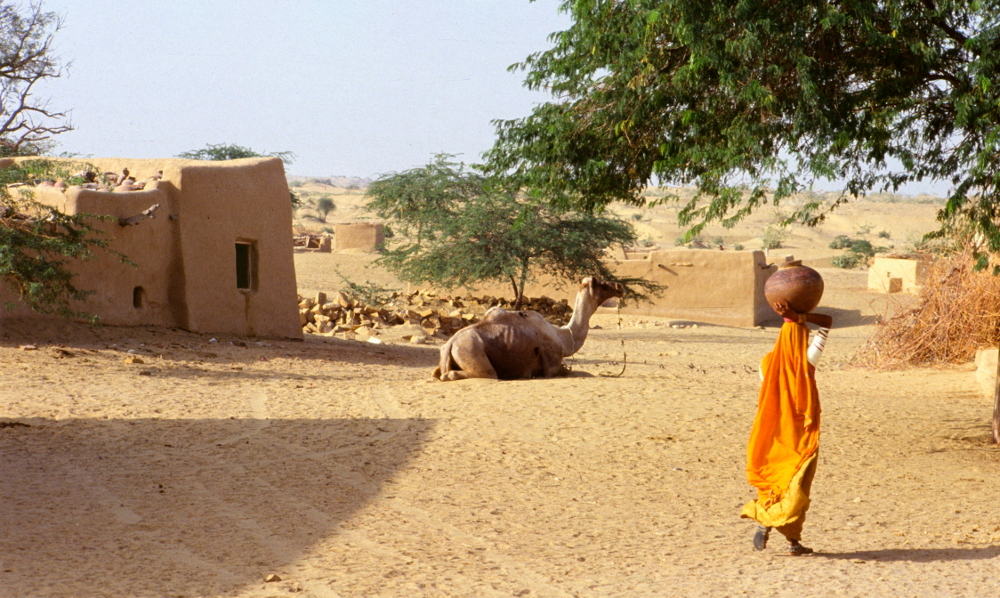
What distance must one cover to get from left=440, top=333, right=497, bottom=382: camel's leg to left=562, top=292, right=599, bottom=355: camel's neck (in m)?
1.13

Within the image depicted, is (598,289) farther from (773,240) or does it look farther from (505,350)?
(773,240)

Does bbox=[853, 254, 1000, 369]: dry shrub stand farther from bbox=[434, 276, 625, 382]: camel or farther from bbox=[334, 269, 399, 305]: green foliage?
bbox=[334, 269, 399, 305]: green foliage

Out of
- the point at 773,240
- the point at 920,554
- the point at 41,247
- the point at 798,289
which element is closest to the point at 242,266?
the point at 41,247

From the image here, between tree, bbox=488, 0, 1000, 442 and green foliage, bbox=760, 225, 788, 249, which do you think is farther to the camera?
green foliage, bbox=760, 225, 788, 249

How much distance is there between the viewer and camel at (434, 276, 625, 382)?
10.6m

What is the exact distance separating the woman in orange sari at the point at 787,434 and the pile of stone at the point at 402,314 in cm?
1244

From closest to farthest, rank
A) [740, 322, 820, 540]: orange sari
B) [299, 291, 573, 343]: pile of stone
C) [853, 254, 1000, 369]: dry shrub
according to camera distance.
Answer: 1. [740, 322, 820, 540]: orange sari
2. [853, 254, 1000, 369]: dry shrub
3. [299, 291, 573, 343]: pile of stone

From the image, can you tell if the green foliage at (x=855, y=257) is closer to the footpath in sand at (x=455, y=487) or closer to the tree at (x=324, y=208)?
the footpath in sand at (x=455, y=487)

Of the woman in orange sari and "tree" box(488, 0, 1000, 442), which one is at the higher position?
"tree" box(488, 0, 1000, 442)

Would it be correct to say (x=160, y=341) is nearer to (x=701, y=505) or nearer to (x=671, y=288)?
(x=701, y=505)

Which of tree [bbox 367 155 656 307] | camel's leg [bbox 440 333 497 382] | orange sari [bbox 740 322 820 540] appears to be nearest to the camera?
orange sari [bbox 740 322 820 540]

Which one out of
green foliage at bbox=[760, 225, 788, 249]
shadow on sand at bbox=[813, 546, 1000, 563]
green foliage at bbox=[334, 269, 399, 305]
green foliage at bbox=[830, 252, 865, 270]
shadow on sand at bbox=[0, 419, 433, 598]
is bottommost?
shadow on sand at bbox=[0, 419, 433, 598]

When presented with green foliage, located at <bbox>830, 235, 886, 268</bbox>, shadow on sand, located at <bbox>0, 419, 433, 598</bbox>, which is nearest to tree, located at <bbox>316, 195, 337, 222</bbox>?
green foliage, located at <bbox>830, 235, 886, 268</bbox>

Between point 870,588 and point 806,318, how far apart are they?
54.5 inches
